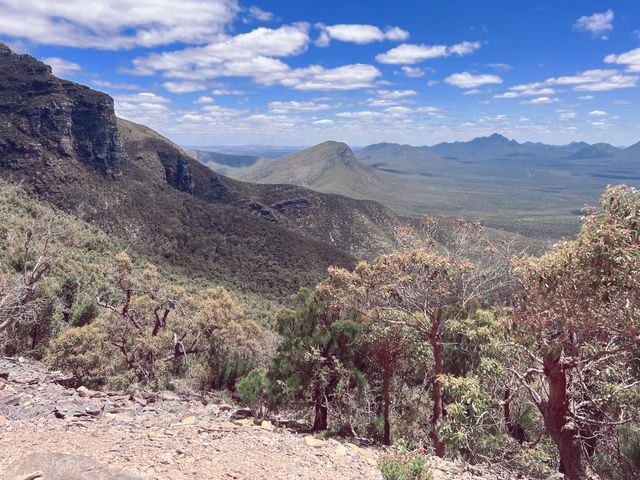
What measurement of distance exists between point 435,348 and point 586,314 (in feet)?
14.3

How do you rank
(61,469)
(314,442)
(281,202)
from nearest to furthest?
(61,469) < (314,442) < (281,202)

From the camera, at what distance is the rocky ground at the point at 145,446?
6777 mm

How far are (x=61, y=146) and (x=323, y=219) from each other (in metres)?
69.3

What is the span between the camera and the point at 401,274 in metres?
12.2

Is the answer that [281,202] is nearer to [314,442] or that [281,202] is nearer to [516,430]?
[516,430]

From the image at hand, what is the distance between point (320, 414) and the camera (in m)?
13.4

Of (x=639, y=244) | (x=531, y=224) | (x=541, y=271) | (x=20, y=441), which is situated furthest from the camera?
(x=531, y=224)

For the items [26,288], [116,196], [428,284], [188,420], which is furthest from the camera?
[116,196]

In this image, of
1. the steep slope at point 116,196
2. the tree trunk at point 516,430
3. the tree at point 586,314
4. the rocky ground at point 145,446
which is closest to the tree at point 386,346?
the rocky ground at point 145,446

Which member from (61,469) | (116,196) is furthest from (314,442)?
(116,196)

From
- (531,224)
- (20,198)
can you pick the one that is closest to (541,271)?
(20,198)

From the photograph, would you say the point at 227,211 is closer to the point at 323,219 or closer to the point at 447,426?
the point at 323,219

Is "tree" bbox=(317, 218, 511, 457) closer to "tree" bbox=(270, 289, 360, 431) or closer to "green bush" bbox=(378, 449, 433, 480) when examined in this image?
"tree" bbox=(270, 289, 360, 431)

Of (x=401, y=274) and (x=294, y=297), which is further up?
(x=401, y=274)
